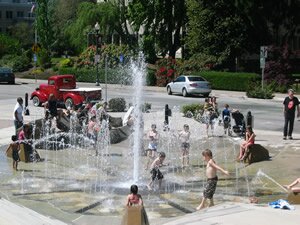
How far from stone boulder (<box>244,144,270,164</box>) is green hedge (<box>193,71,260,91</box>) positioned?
29359 millimetres

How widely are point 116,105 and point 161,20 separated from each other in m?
28.5

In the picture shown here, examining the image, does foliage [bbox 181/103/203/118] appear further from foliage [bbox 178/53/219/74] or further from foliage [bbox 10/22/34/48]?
foliage [bbox 10/22/34/48]

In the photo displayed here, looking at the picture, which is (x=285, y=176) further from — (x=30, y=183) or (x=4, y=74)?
(x=4, y=74)

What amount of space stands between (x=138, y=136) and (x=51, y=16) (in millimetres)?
77384

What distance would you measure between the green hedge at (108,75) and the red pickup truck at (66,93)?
18.1m

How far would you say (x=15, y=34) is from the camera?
103 metres

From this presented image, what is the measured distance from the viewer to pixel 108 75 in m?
58.5

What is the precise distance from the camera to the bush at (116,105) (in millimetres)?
33688

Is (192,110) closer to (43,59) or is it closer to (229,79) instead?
(229,79)

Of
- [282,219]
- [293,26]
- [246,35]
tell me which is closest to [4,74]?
[246,35]

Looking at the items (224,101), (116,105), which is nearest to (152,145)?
(116,105)

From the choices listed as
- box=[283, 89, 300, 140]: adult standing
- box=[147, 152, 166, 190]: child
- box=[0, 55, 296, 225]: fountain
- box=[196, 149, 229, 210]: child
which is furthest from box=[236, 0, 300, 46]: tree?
box=[196, 149, 229, 210]: child

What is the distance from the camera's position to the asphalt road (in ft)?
99.7

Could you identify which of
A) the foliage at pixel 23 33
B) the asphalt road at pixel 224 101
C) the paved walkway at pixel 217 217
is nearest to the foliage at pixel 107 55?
the asphalt road at pixel 224 101
